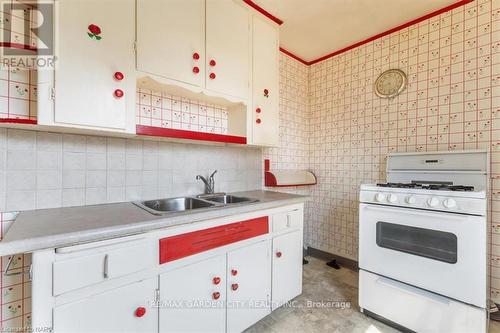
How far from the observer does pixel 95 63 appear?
111 cm

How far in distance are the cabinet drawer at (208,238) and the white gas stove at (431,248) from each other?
86cm

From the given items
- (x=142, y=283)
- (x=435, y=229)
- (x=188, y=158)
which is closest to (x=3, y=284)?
(x=142, y=283)

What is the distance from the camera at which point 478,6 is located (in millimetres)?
1671

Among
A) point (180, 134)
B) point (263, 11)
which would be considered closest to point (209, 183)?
point (180, 134)

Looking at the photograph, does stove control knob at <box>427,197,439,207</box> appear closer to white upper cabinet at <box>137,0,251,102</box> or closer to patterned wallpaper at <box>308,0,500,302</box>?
patterned wallpaper at <box>308,0,500,302</box>

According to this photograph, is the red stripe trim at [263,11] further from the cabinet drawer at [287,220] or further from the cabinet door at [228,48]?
the cabinet drawer at [287,220]

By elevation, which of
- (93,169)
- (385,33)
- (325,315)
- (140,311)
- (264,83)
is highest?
(385,33)

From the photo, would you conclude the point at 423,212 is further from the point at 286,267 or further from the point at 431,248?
the point at 286,267

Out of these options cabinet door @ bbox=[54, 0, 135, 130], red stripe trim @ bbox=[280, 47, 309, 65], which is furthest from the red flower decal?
red stripe trim @ bbox=[280, 47, 309, 65]

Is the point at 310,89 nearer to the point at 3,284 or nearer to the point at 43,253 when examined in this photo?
the point at 43,253

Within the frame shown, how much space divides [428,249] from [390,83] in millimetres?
1576

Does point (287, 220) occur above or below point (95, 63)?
below

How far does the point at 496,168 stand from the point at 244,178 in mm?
1982

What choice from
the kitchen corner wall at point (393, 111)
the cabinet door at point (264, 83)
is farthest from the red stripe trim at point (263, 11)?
the kitchen corner wall at point (393, 111)
